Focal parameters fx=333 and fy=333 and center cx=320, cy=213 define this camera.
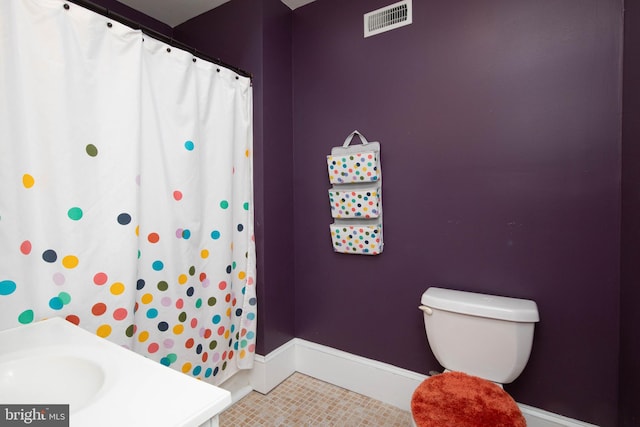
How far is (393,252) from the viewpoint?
1851 mm

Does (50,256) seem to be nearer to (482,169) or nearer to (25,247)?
(25,247)

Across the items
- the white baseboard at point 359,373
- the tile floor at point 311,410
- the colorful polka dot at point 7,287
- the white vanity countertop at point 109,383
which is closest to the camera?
the white vanity countertop at point 109,383

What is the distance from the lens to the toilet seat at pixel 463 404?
42.8 inches

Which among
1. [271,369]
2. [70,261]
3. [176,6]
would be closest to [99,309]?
[70,261]

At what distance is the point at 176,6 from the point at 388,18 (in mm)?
1305

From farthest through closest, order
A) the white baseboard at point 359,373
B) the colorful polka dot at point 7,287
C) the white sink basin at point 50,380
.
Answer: the white baseboard at point 359,373, the colorful polka dot at point 7,287, the white sink basin at point 50,380

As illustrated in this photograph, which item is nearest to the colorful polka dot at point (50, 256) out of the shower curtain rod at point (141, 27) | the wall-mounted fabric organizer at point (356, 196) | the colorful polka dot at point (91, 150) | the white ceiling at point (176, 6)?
the colorful polka dot at point (91, 150)

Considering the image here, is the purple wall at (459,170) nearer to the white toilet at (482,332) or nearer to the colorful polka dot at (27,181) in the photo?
the white toilet at (482,332)

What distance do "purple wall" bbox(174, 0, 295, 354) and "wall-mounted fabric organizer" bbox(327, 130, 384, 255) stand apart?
1.11 feet

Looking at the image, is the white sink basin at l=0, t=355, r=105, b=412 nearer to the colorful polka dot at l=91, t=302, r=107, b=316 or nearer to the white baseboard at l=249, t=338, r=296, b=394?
the colorful polka dot at l=91, t=302, r=107, b=316

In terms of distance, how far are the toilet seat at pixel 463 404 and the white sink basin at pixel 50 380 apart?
0.97m

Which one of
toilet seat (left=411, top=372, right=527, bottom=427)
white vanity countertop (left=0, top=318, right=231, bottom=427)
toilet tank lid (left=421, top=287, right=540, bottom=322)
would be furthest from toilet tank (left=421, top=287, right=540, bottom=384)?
white vanity countertop (left=0, top=318, right=231, bottom=427)

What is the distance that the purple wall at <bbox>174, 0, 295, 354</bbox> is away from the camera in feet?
6.40

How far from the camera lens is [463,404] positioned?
3.82 feet
